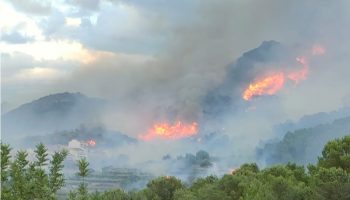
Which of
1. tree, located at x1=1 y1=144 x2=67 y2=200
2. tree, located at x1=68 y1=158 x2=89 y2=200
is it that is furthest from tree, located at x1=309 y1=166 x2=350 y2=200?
tree, located at x1=1 y1=144 x2=67 y2=200

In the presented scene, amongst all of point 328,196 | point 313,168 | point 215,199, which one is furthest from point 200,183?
point 328,196

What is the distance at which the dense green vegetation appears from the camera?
80.8ft

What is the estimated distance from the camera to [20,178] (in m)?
24.8

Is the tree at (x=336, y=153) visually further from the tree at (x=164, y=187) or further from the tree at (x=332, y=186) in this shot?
the tree at (x=164, y=187)

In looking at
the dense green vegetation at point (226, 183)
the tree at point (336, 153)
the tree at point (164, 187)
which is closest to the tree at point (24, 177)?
the dense green vegetation at point (226, 183)

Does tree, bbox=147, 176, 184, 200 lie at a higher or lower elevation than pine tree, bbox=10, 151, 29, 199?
higher

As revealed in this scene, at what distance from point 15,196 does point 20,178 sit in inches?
37.9

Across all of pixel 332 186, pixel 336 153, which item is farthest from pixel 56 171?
pixel 336 153

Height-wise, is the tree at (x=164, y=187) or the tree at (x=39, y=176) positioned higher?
the tree at (x=164, y=187)

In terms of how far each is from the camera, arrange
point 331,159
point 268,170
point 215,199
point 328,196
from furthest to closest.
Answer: point 268,170 → point 215,199 → point 331,159 → point 328,196

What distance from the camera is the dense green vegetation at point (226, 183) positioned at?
24641 mm

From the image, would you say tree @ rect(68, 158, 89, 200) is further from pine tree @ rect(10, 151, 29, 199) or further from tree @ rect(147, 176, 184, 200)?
tree @ rect(147, 176, 184, 200)

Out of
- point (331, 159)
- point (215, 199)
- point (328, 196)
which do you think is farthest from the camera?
point (215, 199)

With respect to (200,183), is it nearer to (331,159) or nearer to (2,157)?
(331,159)
